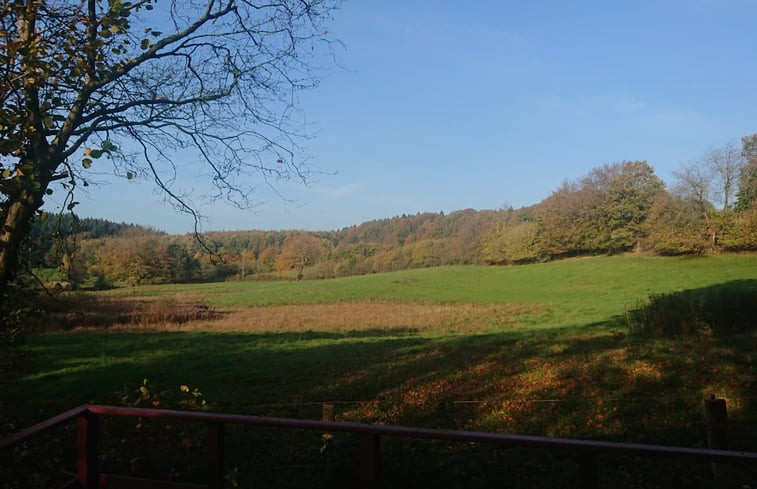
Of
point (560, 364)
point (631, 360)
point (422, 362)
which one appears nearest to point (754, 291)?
point (631, 360)

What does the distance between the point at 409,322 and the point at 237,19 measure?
1463cm

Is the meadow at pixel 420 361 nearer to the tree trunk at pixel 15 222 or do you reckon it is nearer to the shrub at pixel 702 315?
the shrub at pixel 702 315

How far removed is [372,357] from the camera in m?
11.7

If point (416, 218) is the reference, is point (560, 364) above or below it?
below

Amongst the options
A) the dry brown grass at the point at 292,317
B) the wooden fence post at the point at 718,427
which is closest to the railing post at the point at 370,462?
the wooden fence post at the point at 718,427

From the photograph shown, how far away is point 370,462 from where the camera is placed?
1.84m

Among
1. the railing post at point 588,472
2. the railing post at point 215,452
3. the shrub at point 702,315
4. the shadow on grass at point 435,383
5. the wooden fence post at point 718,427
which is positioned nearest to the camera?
the railing post at point 588,472

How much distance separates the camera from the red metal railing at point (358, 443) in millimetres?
1386

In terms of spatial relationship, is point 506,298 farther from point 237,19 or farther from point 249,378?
point 237,19

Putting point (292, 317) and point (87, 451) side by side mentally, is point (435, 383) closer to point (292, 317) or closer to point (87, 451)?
point (87, 451)

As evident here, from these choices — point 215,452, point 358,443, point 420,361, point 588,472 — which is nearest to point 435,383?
point 420,361

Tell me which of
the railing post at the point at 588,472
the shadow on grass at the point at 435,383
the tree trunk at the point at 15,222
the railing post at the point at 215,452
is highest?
the tree trunk at the point at 15,222

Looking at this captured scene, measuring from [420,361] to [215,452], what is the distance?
904 centimetres

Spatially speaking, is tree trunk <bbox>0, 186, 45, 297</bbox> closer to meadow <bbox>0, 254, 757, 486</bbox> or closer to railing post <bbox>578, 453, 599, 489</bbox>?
meadow <bbox>0, 254, 757, 486</bbox>
